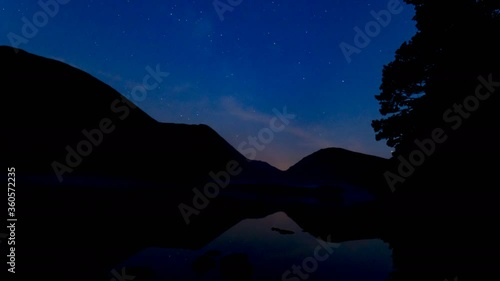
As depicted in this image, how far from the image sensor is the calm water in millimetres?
7684

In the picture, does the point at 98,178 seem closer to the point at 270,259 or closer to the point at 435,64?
the point at 270,259

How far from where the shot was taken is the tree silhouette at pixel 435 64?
41.9 ft

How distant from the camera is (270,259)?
30.8 feet

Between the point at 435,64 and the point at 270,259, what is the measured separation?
14.0 m

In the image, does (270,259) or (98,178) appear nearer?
(270,259)

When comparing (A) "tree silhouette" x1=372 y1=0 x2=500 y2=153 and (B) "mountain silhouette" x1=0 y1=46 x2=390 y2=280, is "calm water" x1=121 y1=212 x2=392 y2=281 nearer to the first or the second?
(B) "mountain silhouette" x1=0 y1=46 x2=390 y2=280

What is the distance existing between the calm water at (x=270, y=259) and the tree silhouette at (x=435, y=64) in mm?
7171

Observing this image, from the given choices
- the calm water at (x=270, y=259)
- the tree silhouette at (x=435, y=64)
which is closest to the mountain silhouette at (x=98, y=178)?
the calm water at (x=270, y=259)

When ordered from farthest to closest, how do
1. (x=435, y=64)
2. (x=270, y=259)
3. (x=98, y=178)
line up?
(x=98, y=178), (x=435, y=64), (x=270, y=259)

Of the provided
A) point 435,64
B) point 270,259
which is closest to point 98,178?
point 270,259

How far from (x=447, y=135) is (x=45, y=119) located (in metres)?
83.5

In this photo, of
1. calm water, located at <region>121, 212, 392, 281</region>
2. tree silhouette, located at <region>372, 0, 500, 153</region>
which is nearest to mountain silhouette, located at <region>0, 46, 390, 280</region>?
calm water, located at <region>121, 212, 392, 281</region>

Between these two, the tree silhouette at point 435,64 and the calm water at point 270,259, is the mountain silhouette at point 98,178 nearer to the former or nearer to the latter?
the calm water at point 270,259

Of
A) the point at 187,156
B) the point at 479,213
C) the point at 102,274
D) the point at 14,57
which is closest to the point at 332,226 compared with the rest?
the point at 479,213
